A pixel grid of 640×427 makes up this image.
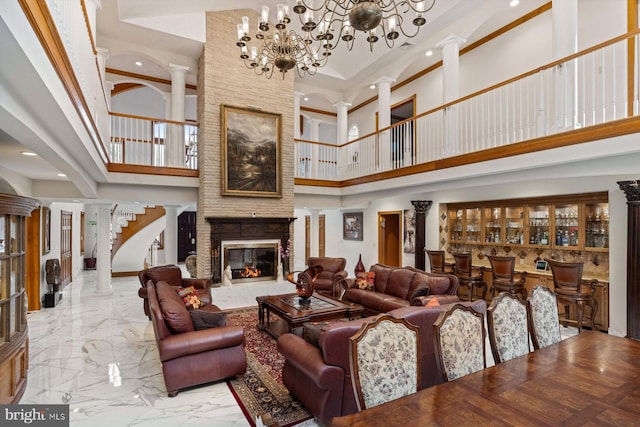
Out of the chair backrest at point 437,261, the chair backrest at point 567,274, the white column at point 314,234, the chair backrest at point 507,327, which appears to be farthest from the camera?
the white column at point 314,234

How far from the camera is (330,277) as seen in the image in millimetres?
7023

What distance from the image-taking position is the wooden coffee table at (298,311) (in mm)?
4234

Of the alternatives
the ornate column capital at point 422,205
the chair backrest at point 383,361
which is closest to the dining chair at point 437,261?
the ornate column capital at point 422,205

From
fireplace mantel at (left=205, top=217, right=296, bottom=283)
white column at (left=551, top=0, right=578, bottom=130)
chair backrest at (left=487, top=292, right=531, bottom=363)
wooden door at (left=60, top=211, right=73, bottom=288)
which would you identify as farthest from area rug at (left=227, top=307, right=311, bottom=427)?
wooden door at (left=60, top=211, right=73, bottom=288)

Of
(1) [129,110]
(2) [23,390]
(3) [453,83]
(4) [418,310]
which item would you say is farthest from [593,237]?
(1) [129,110]

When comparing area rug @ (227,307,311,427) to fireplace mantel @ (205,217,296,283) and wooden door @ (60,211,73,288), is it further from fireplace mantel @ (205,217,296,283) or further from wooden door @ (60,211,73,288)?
wooden door @ (60,211,73,288)

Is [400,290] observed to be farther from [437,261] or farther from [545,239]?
[545,239]

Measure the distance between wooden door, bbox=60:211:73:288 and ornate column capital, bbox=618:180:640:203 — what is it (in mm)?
10844

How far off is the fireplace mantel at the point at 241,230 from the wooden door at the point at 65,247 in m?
4.12

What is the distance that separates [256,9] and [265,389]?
738 cm

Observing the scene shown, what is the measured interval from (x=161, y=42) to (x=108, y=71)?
6.80 feet

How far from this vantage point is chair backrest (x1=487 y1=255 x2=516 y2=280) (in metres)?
5.57

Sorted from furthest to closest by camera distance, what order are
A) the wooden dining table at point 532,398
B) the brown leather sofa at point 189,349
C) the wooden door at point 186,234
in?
the wooden door at point 186,234
the brown leather sofa at point 189,349
the wooden dining table at point 532,398

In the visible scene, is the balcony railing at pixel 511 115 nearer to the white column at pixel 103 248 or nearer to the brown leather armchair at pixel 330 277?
the brown leather armchair at pixel 330 277
